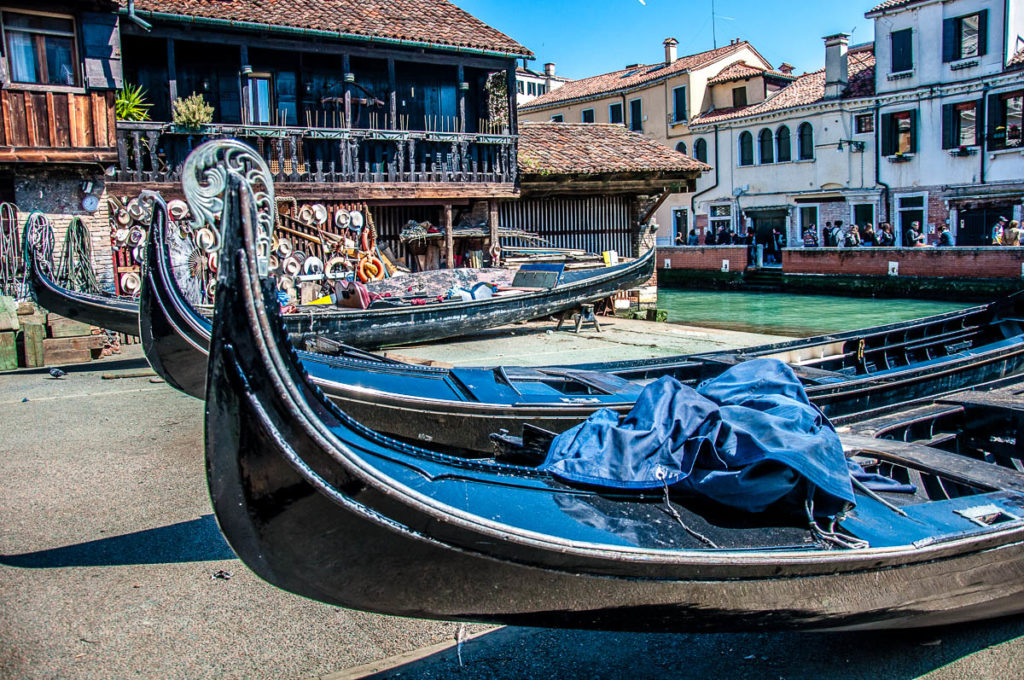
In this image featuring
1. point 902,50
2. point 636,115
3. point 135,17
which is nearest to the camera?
point 135,17

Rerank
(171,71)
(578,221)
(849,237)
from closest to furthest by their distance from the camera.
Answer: (171,71)
(578,221)
(849,237)

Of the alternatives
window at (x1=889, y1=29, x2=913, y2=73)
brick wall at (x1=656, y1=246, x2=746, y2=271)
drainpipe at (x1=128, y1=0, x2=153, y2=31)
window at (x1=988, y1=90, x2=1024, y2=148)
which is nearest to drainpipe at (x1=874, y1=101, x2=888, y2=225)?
window at (x1=889, y1=29, x2=913, y2=73)

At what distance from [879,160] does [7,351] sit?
2416 centimetres

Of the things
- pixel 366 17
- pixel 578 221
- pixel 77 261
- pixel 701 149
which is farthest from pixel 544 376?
pixel 701 149

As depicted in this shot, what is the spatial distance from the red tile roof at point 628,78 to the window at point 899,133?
26.1 ft

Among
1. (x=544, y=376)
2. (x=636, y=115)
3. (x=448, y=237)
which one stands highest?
(x=636, y=115)

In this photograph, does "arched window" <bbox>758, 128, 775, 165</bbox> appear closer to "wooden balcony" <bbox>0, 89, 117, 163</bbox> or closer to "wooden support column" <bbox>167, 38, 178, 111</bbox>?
"wooden support column" <bbox>167, 38, 178, 111</bbox>

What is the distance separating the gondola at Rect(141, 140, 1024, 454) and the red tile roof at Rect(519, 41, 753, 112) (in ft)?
89.6

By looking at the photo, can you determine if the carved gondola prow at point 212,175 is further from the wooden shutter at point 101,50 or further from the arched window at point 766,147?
the arched window at point 766,147

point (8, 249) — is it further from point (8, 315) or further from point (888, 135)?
point (888, 135)

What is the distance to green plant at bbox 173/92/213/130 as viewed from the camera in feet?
38.0

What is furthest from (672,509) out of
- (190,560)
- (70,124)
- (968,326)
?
(70,124)

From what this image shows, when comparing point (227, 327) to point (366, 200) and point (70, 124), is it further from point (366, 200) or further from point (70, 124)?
point (366, 200)

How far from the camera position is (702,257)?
1034 inches
